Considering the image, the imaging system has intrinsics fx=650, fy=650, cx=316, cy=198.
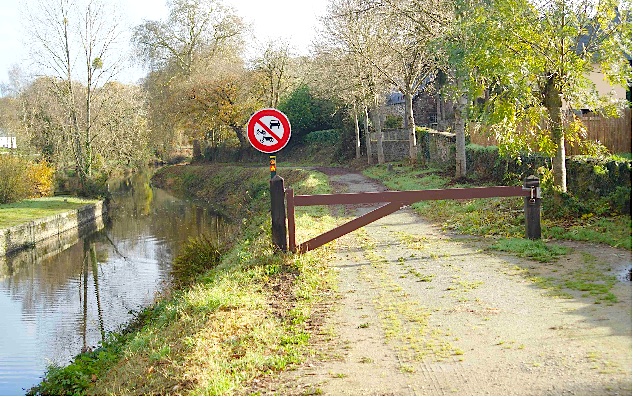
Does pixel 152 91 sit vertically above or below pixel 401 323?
above

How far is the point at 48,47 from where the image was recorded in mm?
35031

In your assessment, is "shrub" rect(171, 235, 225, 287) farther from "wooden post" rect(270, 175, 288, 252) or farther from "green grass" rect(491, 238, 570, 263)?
"green grass" rect(491, 238, 570, 263)

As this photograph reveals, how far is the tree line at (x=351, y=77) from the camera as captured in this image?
1207 centimetres

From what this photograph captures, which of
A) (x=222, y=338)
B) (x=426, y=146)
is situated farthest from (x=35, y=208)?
(x=222, y=338)

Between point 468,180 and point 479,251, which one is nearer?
point 479,251

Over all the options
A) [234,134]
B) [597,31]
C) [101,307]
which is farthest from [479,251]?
[234,134]

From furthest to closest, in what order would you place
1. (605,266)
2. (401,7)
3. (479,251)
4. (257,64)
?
(257,64) < (401,7) < (479,251) < (605,266)

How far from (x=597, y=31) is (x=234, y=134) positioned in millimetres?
42757

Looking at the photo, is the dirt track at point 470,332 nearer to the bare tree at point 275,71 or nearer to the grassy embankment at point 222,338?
the grassy embankment at point 222,338

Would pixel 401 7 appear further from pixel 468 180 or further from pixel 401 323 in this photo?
pixel 401 323

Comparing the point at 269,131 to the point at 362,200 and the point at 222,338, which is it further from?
the point at 222,338

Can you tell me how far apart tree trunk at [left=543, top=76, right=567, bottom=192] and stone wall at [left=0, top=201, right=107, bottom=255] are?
17352 millimetres

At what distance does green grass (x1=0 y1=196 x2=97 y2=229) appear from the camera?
960 inches

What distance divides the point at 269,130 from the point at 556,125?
593cm
